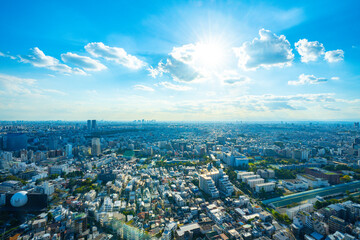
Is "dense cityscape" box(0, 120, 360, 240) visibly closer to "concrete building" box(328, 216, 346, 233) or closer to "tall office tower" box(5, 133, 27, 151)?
"concrete building" box(328, 216, 346, 233)

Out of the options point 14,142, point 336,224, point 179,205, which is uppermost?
point 14,142

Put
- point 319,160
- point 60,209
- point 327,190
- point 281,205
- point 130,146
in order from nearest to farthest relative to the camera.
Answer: point 60,209, point 281,205, point 327,190, point 319,160, point 130,146

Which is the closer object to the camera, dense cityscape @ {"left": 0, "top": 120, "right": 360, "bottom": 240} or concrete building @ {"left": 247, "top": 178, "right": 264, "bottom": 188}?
dense cityscape @ {"left": 0, "top": 120, "right": 360, "bottom": 240}

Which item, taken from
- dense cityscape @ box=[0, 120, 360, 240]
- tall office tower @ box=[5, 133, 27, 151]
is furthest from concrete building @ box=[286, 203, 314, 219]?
tall office tower @ box=[5, 133, 27, 151]

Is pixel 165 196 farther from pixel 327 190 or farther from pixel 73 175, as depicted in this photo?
pixel 327 190

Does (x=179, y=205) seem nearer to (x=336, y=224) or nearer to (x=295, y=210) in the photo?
(x=295, y=210)

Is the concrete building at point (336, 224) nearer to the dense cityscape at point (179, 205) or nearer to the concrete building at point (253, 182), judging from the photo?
the dense cityscape at point (179, 205)

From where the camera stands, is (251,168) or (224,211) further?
(251,168)

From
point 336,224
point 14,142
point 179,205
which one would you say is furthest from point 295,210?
point 14,142

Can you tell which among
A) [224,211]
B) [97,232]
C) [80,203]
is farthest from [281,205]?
[80,203]


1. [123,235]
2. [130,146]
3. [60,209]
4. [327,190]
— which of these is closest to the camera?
[123,235]

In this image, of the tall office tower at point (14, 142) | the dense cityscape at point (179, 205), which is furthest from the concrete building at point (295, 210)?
the tall office tower at point (14, 142)
